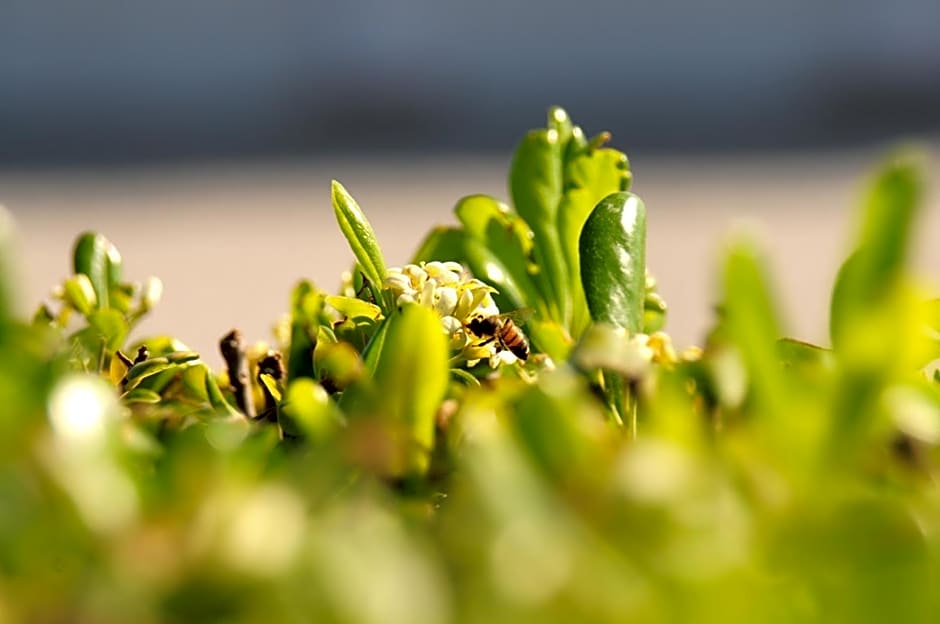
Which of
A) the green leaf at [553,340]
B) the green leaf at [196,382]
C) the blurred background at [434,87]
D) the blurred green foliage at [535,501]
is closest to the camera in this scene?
the blurred green foliage at [535,501]

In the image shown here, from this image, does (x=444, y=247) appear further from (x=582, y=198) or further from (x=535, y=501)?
(x=535, y=501)

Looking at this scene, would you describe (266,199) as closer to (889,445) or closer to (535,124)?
(535,124)

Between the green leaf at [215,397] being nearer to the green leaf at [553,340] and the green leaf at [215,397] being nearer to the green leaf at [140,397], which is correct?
the green leaf at [140,397]

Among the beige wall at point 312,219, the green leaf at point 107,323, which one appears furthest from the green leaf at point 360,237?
the beige wall at point 312,219

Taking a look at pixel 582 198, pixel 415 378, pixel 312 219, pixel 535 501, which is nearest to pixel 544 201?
pixel 582 198

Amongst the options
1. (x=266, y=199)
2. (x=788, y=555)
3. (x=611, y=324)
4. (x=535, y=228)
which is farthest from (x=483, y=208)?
(x=266, y=199)

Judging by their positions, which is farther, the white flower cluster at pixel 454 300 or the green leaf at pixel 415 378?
the white flower cluster at pixel 454 300

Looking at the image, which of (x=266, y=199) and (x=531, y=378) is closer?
(x=531, y=378)
